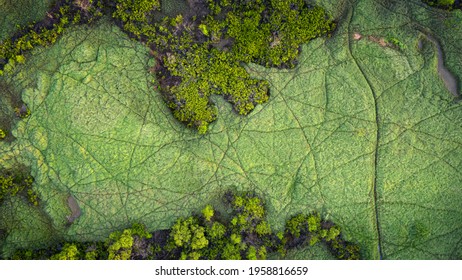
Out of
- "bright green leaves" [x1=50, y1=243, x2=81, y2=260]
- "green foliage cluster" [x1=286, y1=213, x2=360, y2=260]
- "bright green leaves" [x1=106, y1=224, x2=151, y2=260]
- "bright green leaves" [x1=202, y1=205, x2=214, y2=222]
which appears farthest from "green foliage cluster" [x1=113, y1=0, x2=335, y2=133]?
"bright green leaves" [x1=50, y1=243, x2=81, y2=260]

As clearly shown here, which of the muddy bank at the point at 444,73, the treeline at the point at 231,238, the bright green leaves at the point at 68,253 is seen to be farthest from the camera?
the muddy bank at the point at 444,73

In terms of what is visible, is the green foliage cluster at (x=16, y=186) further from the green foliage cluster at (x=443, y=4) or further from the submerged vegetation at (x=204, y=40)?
the green foliage cluster at (x=443, y=4)

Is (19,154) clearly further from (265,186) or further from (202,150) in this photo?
(265,186)

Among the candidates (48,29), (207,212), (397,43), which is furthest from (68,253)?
(397,43)

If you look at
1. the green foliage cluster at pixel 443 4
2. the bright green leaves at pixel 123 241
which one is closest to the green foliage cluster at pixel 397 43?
the green foliage cluster at pixel 443 4

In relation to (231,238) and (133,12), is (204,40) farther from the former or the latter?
(231,238)

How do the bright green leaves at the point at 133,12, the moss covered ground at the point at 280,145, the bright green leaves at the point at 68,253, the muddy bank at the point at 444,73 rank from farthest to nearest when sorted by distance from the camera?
the bright green leaves at the point at 133,12, the muddy bank at the point at 444,73, the moss covered ground at the point at 280,145, the bright green leaves at the point at 68,253

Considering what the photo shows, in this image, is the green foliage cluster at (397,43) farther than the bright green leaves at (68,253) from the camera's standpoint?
Yes

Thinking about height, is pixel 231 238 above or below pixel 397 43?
below
